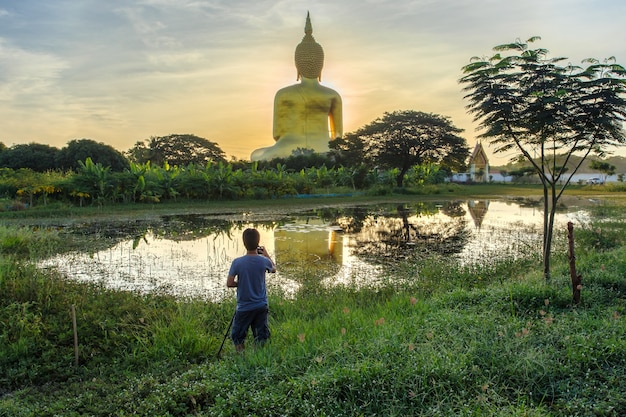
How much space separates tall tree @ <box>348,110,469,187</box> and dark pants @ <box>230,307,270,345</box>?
28.9 m

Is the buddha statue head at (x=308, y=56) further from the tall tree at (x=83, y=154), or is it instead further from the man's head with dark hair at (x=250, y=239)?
the man's head with dark hair at (x=250, y=239)

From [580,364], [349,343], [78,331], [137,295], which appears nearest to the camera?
[580,364]

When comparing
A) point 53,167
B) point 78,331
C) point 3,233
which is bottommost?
point 78,331

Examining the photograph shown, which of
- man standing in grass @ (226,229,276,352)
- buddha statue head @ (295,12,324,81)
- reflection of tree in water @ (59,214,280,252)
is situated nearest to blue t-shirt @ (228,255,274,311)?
man standing in grass @ (226,229,276,352)

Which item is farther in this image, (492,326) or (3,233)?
(3,233)

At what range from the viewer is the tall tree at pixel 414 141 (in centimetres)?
3212

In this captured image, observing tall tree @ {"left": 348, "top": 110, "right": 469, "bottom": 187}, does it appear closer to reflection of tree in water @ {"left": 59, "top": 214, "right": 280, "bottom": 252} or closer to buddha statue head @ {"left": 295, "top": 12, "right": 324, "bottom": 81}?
buddha statue head @ {"left": 295, "top": 12, "right": 324, "bottom": 81}

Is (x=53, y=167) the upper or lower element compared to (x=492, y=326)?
upper

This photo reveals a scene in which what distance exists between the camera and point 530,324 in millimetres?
4234

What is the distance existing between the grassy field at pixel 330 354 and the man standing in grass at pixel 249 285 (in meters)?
0.28

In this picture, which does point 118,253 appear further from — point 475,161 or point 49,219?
point 475,161

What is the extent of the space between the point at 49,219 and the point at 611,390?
16404 millimetres

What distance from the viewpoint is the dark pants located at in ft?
14.1

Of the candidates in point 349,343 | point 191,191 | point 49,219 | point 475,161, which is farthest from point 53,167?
point 475,161
